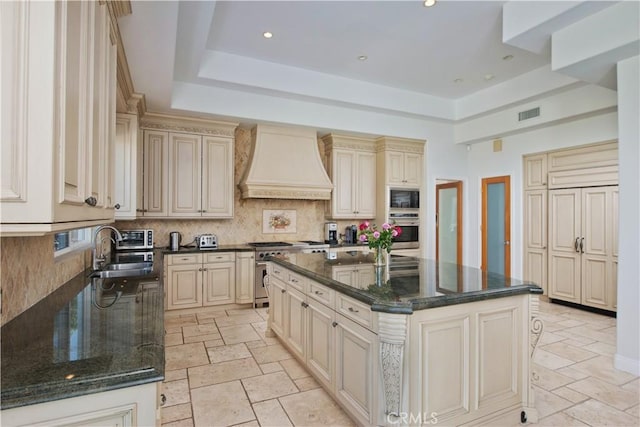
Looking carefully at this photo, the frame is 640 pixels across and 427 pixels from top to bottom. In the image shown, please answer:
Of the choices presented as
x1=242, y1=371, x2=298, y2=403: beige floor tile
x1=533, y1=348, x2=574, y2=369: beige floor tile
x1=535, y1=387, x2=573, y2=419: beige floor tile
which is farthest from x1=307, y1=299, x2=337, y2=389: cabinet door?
x1=533, y1=348, x2=574, y2=369: beige floor tile

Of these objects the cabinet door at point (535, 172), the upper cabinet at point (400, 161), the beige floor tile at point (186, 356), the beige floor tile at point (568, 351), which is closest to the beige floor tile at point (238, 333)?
the beige floor tile at point (186, 356)

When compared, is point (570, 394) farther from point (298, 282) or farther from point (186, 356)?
point (186, 356)

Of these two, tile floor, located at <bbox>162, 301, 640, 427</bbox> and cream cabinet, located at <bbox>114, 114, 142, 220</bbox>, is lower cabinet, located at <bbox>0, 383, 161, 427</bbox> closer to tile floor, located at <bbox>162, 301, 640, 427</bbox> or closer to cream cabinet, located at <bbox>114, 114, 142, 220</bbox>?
tile floor, located at <bbox>162, 301, 640, 427</bbox>

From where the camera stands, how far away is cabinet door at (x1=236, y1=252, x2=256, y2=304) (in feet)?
16.3

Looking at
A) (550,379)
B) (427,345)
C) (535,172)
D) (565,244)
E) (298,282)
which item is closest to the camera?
(427,345)

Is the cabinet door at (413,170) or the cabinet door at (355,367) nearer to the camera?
the cabinet door at (355,367)

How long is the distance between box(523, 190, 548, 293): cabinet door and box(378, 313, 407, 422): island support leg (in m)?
4.77

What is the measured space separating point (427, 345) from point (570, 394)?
164 centimetres

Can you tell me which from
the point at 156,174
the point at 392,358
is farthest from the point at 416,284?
the point at 156,174

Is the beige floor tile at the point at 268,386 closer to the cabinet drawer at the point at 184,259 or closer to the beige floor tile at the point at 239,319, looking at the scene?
the beige floor tile at the point at 239,319

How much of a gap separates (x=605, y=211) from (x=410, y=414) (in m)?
4.57

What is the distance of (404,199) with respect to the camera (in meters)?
6.10

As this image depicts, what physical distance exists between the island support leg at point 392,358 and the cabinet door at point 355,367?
11cm

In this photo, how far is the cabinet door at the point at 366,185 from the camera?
6.03 metres
